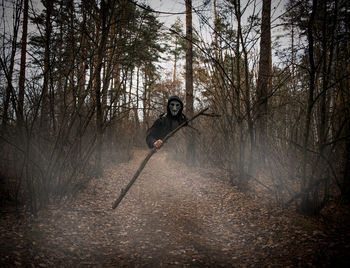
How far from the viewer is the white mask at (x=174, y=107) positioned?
13.8 feet

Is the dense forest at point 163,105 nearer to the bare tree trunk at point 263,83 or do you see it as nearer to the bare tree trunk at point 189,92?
the bare tree trunk at point 263,83

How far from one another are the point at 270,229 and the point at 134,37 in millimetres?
5024

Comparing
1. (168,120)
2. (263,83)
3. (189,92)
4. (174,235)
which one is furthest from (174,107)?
(189,92)

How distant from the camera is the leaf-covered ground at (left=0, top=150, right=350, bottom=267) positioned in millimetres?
2561

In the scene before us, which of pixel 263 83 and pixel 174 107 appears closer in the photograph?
pixel 174 107

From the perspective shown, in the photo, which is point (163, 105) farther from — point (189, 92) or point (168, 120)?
point (189, 92)

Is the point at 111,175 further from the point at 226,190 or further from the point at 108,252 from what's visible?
the point at 108,252

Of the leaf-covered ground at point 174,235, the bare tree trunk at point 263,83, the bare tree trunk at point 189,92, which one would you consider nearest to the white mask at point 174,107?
the bare tree trunk at point 263,83

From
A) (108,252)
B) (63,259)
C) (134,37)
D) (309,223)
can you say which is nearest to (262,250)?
(309,223)

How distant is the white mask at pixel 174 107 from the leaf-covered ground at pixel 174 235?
2287mm

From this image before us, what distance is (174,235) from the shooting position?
3.54 meters

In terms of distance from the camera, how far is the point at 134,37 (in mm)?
4855

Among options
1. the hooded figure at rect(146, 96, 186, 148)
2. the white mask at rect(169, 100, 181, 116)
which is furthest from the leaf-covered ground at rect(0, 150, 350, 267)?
the white mask at rect(169, 100, 181, 116)

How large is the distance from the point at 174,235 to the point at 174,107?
248cm
